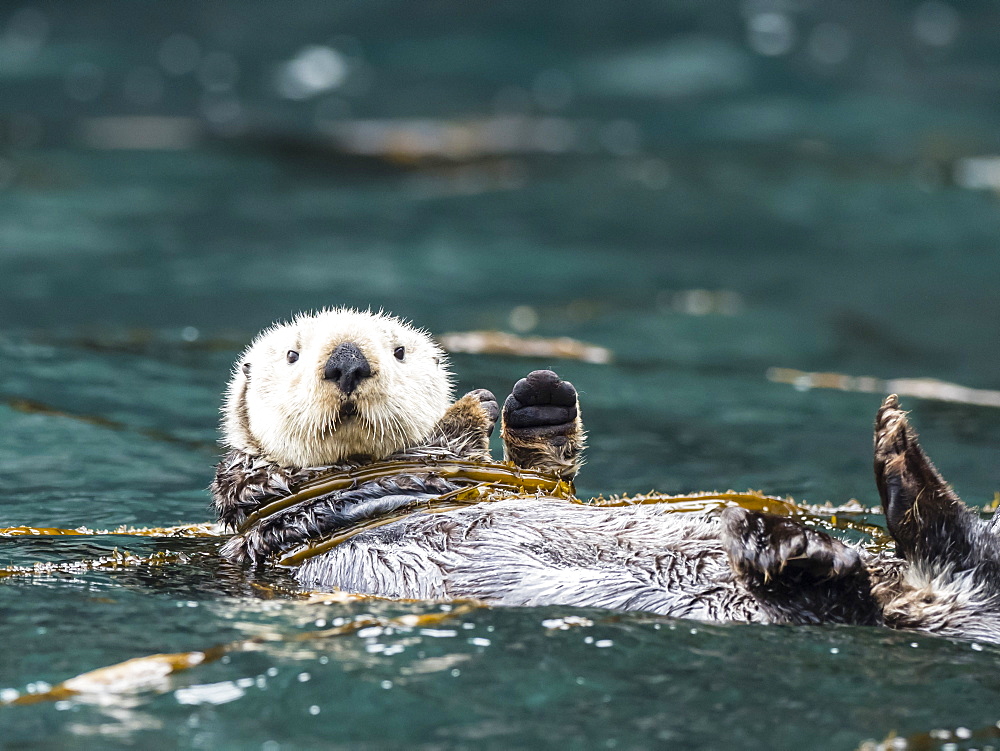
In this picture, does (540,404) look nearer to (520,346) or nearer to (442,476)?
(442,476)

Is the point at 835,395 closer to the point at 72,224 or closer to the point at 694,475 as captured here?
the point at 694,475

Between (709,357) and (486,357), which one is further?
Result: (709,357)

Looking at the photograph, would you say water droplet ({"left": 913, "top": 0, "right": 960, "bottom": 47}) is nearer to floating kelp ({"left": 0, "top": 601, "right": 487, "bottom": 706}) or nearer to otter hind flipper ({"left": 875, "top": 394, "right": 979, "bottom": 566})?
otter hind flipper ({"left": 875, "top": 394, "right": 979, "bottom": 566})

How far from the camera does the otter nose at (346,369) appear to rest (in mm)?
3408

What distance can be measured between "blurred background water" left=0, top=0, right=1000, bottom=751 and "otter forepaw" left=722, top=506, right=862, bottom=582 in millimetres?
155

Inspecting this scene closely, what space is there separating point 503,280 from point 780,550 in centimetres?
681

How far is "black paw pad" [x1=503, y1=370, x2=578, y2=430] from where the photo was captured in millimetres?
3775

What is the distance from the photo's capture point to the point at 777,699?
2.41 metres

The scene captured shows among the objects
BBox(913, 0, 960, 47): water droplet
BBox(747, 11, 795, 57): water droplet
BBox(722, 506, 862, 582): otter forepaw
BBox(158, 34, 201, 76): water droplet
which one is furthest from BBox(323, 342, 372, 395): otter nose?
BBox(913, 0, 960, 47): water droplet

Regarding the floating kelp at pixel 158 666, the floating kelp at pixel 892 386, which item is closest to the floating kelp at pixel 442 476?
the floating kelp at pixel 158 666

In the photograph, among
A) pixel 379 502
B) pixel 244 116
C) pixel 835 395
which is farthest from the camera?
pixel 244 116

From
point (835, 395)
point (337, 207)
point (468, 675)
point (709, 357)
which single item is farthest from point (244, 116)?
point (468, 675)

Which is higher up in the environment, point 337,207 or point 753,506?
point 337,207

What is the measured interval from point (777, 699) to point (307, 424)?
1.71 m
